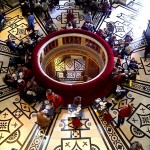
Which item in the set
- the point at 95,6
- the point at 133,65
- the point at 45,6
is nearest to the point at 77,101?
the point at 133,65

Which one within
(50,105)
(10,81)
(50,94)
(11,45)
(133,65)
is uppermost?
(11,45)

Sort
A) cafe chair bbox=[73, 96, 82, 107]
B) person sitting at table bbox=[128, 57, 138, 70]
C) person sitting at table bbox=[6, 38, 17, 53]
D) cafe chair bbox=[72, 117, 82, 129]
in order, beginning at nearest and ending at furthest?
cafe chair bbox=[72, 117, 82, 129], cafe chair bbox=[73, 96, 82, 107], person sitting at table bbox=[128, 57, 138, 70], person sitting at table bbox=[6, 38, 17, 53]

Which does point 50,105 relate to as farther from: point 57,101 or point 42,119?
point 42,119

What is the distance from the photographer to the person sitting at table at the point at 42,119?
9.09 m

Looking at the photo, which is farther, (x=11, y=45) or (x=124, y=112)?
(x=11, y=45)

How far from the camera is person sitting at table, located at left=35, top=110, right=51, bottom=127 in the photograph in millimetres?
9086

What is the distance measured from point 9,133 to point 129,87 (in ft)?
14.9

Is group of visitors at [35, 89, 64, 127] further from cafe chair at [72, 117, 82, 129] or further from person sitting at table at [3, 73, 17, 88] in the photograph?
person sitting at table at [3, 73, 17, 88]

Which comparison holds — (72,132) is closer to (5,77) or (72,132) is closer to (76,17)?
(5,77)

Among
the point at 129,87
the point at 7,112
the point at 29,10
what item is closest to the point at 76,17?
the point at 29,10

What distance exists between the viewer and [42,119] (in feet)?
30.0

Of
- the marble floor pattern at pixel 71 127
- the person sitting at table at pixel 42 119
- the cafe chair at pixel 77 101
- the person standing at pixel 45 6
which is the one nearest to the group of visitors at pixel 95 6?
the person standing at pixel 45 6

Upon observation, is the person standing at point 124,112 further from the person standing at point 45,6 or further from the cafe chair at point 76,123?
the person standing at point 45,6

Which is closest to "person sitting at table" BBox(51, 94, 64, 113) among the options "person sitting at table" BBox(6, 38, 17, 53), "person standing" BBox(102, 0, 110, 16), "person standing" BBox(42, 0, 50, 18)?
"person sitting at table" BBox(6, 38, 17, 53)
